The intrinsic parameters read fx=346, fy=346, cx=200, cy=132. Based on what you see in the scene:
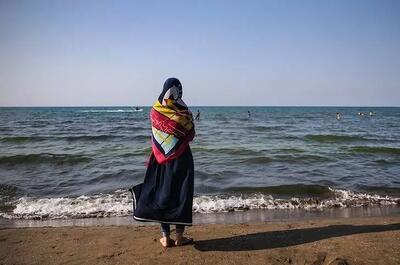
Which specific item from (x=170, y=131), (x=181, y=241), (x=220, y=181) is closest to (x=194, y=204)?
(x=220, y=181)

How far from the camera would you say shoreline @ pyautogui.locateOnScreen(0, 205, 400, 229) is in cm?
573

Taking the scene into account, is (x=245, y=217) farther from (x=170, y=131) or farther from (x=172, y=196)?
(x=170, y=131)

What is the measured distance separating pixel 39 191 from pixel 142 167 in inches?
131

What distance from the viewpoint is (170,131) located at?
4.11 meters

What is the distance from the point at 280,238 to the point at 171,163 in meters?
1.74

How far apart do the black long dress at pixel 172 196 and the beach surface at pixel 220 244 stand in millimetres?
393

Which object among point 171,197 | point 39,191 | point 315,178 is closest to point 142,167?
point 39,191


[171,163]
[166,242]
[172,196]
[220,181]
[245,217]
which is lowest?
[245,217]

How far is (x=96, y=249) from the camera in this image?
4207 millimetres

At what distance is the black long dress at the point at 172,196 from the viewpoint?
13.4ft

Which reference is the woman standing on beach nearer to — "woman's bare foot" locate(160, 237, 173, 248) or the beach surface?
"woman's bare foot" locate(160, 237, 173, 248)

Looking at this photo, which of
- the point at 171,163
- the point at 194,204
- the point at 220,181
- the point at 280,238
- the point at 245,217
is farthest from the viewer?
the point at 220,181

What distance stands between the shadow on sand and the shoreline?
1.01 m

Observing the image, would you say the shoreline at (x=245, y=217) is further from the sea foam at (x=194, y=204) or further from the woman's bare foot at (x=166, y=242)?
the woman's bare foot at (x=166, y=242)
